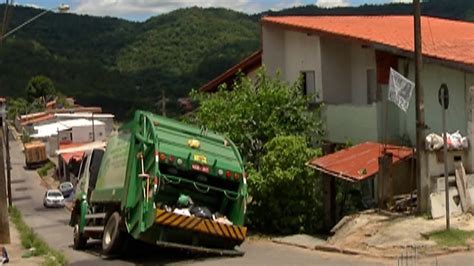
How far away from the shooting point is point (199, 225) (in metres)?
16.5

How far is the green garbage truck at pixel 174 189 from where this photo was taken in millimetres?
16391

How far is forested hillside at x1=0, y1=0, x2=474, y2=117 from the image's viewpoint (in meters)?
132

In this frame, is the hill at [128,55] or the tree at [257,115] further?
the hill at [128,55]

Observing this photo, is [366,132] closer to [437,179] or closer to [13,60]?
[437,179]

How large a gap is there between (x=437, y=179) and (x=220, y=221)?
16.8 feet

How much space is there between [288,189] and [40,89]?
107 meters

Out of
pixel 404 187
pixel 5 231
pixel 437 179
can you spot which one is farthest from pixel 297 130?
pixel 5 231

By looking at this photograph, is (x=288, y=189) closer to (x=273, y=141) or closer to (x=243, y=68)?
(x=273, y=141)

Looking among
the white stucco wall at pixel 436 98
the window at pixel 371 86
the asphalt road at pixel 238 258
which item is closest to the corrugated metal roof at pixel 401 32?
the white stucco wall at pixel 436 98

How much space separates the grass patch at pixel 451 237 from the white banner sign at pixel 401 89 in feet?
13.5

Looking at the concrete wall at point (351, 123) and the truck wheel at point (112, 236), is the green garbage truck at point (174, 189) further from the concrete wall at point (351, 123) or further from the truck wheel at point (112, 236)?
the concrete wall at point (351, 123)

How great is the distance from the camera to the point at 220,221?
1700cm

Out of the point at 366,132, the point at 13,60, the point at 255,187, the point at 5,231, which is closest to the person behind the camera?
the point at 5,231

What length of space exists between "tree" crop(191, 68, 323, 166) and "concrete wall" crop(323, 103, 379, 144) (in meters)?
0.81
